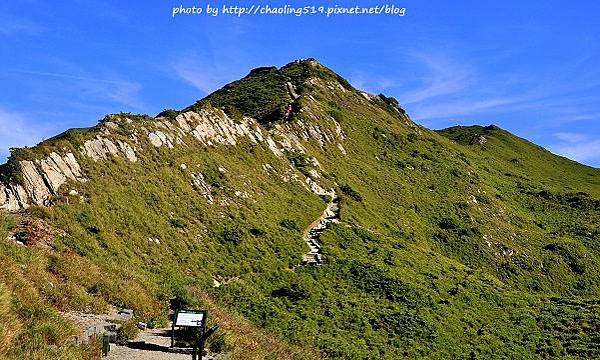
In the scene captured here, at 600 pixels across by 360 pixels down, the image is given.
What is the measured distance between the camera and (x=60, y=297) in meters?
18.6

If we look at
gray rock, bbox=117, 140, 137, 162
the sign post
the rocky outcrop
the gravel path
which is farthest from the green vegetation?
gray rock, bbox=117, 140, 137, 162

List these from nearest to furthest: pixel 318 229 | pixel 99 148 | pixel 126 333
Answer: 1. pixel 126 333
2. pixel 99 148
3. pixel 318 229

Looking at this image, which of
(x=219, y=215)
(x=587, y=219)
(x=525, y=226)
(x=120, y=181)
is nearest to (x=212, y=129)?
(x=219, y=215)

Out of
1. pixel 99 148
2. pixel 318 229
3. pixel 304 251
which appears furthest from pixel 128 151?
pixel 318 229

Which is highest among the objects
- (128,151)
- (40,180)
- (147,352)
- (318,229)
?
(128,151)

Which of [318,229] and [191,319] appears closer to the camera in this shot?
[191,319]

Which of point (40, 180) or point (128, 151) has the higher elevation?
point (128, 151)

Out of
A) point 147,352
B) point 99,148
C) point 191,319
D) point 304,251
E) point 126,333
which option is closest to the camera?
point 147,352

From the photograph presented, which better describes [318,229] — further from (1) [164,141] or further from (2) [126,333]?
(2) [126,333]

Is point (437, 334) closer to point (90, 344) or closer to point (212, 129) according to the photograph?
point (90, 344)

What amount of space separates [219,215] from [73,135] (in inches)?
569

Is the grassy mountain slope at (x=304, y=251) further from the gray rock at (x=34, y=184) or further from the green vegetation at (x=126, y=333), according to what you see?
the green vegetation at (x=126, y=333)

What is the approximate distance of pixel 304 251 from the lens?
47.8m

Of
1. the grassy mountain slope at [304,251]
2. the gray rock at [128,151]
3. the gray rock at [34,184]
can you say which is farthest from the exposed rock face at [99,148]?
the gray rock at [34,184]
